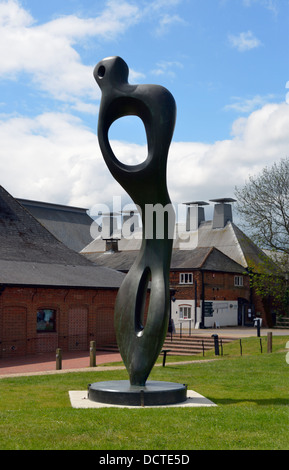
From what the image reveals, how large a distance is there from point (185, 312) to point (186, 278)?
2.32 meters

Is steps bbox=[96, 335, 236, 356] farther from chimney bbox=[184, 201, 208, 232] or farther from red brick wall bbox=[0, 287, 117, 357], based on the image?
chimney bbox=[184, 201, 208, 232]

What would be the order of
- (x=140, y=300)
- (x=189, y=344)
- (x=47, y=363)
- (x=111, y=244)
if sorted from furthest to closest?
(x=111, y=244) → (x=189, y=344) → (x=47, y=363) → (x=140, y=300)

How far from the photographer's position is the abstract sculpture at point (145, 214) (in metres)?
11.1

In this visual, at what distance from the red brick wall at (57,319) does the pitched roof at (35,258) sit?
1.57ft

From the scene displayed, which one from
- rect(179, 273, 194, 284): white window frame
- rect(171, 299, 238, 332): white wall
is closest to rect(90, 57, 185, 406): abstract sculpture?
rect(171, 299, 238, 332): white wall

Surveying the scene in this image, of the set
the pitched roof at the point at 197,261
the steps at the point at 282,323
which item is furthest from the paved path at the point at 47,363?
the steps at the point at 282,323

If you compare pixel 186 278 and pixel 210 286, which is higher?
pixel 186 278

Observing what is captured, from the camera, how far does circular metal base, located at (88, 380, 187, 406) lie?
10.3 m

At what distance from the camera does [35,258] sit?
25891 mm

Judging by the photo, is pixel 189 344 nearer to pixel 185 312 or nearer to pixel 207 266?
pixel 185 312

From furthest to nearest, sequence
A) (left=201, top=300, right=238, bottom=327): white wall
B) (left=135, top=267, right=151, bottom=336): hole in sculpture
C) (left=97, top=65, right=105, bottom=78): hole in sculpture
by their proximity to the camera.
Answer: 1. (left=201, top=300, right=238, bottom=327): white wall
2. (left=97, top=65, right=105, bottom=78): hole in sculpture
3. (left=135, top=267, right=151, bottom=336): hole in sculpture

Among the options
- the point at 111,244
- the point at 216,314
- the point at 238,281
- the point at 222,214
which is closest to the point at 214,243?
the point at 222,214

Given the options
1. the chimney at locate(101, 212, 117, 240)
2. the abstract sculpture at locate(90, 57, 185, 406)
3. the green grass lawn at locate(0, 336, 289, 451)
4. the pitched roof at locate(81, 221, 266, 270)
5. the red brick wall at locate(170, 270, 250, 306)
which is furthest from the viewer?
the chimney at locate(101, 212, 117, 240)

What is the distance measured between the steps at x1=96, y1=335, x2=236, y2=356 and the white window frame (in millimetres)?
10678
